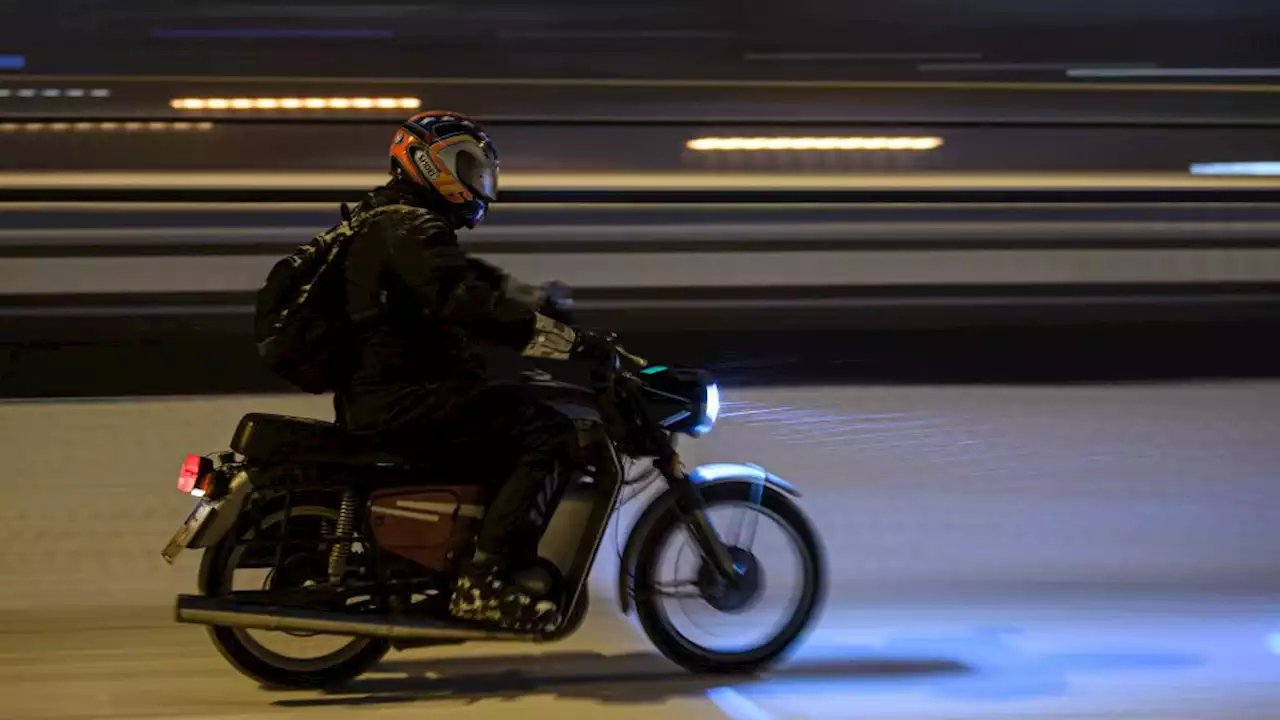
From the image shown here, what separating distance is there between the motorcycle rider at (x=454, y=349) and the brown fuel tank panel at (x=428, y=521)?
0.22 ft

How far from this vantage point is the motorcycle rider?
3.37 metres

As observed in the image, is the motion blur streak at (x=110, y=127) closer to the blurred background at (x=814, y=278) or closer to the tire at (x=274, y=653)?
the blurred background at (x=814, y=278)

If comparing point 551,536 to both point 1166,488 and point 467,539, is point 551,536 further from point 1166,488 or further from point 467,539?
point 1166,488

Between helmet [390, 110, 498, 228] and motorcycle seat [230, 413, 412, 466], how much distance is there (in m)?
0.64

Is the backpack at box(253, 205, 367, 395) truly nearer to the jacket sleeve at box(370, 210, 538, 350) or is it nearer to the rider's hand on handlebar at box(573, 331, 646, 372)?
the jacket sleeve at box(370, 210, 538, 350)

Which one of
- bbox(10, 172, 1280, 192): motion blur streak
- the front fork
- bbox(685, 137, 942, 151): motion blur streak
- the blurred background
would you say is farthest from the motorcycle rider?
bbox(685, 137, 942, 151): motion blur streak

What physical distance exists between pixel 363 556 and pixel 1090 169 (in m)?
6.68

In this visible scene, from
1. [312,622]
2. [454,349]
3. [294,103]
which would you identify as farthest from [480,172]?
[294,103]

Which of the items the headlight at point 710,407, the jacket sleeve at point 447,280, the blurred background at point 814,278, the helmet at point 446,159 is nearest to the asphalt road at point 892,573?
the blurred background at point 814,278

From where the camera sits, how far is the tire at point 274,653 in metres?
3.46

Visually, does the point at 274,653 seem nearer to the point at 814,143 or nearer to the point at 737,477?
the point at 737,477

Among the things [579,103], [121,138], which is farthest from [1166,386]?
[121,138]

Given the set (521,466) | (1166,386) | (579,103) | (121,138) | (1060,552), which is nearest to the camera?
(521,466)

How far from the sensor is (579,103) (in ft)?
28.2
